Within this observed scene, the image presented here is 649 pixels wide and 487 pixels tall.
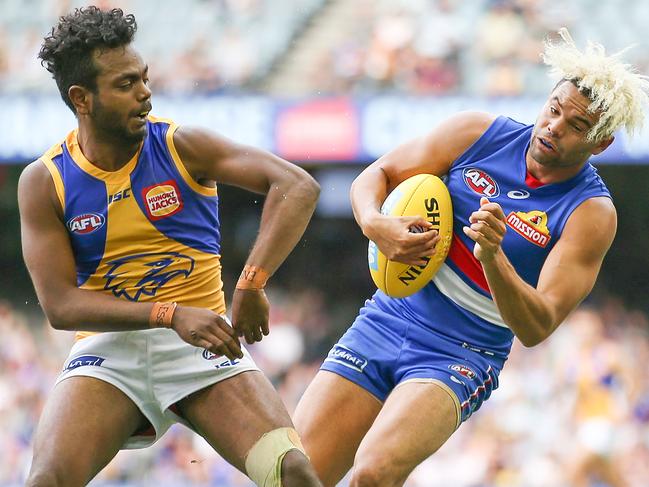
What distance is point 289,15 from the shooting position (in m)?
14.1

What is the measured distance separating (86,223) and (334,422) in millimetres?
1388

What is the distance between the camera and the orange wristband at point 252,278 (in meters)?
4.40

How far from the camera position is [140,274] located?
479 centimetres

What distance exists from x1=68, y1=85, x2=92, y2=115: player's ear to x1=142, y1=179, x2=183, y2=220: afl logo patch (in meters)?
0.42

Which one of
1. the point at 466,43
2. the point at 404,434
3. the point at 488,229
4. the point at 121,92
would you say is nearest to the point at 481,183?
the point at 488,229

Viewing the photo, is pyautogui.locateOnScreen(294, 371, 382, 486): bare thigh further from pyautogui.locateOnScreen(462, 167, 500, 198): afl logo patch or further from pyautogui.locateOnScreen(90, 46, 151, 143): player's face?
pyautogui.locateOnScreen(90, 46, 151, 143): player's face

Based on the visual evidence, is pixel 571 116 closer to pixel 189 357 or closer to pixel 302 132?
pixel 189 357

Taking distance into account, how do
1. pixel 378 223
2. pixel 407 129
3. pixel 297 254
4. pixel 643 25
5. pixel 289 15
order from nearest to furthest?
pixel 378 223 → pixel 407 129 → pixel 643 25 → pixel 289 15 → pixel 297 254

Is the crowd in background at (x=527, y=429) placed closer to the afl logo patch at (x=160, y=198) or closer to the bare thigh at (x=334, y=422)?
the bare thigh at (x=334, y=422)

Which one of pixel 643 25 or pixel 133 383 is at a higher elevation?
pixel 133 383

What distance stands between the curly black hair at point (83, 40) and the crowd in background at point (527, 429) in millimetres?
6996

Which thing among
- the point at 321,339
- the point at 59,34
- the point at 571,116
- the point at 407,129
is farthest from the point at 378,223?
the point at 321,339

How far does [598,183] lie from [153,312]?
2084 millimetres

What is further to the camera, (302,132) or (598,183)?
(302,132)
